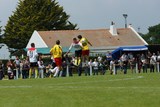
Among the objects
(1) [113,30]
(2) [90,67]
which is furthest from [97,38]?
(2) [90,67]

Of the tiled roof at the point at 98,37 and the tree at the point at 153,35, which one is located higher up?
the tree at the point at 153,35

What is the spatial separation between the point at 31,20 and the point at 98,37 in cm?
1354

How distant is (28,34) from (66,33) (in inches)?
379

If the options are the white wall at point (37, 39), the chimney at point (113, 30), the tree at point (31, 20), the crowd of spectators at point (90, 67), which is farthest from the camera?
the tree at point (31, 20)

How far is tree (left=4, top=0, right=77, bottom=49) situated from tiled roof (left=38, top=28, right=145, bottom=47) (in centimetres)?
622

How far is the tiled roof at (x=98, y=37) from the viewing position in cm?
8800

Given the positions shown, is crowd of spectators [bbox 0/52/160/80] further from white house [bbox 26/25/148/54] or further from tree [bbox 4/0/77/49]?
tree [bbox 4/0/77/49]

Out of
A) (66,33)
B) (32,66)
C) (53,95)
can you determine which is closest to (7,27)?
(66,33)

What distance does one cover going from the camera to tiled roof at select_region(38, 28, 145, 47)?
88.0 metres

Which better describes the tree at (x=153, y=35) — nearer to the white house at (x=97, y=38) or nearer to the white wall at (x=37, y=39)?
the white house at (x=97, y=38)

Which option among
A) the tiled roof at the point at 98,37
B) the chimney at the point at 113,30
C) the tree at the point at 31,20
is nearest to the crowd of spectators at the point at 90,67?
the tiled roof at the point at 98,37

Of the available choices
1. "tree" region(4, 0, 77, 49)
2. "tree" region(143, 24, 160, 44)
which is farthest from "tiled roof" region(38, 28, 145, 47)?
"tree" region(143, 24, 160, 44)

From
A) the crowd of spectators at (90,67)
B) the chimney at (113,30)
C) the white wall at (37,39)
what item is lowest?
the crowd of spectators at (90,67)

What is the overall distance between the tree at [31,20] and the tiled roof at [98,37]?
622 cm
